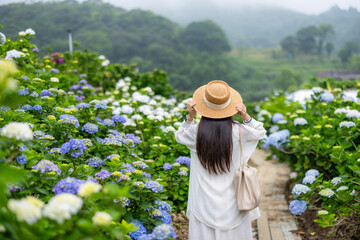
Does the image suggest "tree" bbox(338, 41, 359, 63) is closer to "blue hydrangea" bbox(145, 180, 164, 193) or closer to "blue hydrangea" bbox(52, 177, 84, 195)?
"blue hydrangea" bbox(145, 180, 164, 193)

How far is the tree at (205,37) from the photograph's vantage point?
384 inches

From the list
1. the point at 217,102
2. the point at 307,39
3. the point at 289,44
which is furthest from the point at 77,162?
→ the point at 289,44

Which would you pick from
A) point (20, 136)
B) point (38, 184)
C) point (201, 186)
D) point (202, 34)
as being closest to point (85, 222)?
point (20, 136)

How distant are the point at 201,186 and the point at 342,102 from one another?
286 cm

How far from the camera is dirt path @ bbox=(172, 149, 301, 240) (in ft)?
9.55

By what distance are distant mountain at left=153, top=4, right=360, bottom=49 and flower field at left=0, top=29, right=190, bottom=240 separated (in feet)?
28.4

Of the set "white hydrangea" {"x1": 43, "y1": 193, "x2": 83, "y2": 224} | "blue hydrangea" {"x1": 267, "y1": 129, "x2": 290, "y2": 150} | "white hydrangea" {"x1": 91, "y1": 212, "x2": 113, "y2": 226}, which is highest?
"white hydrangea" {"x1": 43, "y1": 193, "x2": 83, "y2": 224}

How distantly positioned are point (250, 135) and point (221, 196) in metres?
0.40

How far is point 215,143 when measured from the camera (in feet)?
6.22

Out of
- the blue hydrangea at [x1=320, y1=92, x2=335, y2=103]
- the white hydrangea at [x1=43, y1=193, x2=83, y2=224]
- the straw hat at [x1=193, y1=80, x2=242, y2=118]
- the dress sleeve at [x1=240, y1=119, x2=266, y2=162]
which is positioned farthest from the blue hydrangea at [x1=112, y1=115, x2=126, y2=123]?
the blue hydrangea at [x1=320, y1=92, x2=335, y2=103]

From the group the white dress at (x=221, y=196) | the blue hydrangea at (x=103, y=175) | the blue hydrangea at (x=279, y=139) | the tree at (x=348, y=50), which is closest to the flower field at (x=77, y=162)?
the blue hydrangea at (x=103, y=175)

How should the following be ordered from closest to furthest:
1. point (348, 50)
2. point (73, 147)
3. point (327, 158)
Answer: point (73, 147) < point (327, 158) < point (348, 50)

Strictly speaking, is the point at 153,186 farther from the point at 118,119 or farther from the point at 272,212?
the point at 272,212

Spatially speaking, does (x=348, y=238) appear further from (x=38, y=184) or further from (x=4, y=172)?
(x=4, y=172)
